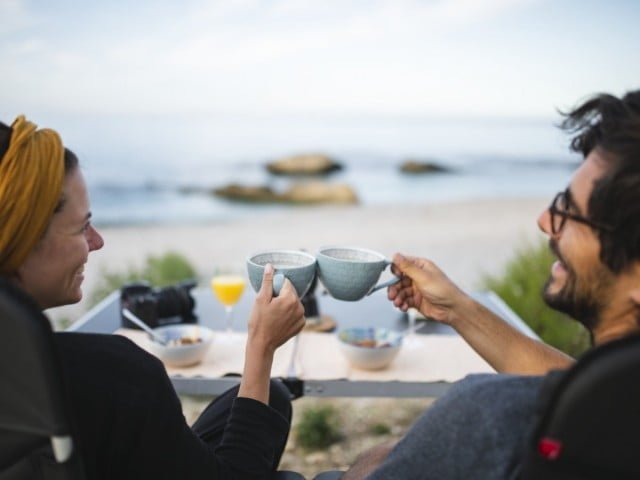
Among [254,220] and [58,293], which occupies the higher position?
[58,293]

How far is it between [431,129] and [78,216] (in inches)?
727

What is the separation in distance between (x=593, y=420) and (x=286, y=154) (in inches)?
654

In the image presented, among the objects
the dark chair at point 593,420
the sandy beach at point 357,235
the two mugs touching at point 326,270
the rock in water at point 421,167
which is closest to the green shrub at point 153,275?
the sandy beach at point 357,235

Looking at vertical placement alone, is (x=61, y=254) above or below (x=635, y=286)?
above

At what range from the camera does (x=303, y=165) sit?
16.6 meters

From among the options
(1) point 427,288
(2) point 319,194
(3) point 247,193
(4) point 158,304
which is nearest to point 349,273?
(1) point 427,288

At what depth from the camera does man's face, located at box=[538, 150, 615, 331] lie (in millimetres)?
1128

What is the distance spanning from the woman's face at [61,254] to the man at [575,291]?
2.41 ft

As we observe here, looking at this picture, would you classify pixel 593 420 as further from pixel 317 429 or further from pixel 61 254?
pixel 317 429

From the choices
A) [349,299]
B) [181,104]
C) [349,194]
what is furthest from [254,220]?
[349,299]

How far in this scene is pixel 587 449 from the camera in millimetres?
712

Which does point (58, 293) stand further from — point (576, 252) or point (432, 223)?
point (432, 223)

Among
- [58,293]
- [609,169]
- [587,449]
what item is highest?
[609,169]

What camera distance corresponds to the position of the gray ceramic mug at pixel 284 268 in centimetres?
142
